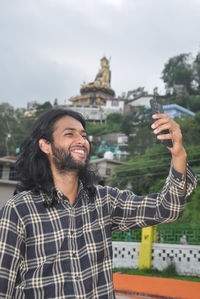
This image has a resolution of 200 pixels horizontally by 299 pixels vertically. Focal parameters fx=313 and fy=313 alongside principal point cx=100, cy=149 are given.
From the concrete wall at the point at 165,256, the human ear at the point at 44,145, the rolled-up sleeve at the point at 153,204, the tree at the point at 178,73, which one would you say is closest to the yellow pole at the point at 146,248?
the concrete wall at the point at 165,256

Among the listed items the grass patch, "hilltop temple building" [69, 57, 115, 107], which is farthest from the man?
"hilltop temple building" [69, 57, 115, 107]

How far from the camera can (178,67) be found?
48531 mm

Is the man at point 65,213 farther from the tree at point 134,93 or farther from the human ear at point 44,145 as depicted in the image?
the tree at point 134,93

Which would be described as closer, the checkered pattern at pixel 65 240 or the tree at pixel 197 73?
the checkered pattern at pixel 65 240

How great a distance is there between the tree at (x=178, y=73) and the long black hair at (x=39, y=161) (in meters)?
44.8

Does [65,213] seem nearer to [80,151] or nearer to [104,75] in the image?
[80,151]

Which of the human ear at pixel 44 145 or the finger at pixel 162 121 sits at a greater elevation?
the finger at pixel 162 121

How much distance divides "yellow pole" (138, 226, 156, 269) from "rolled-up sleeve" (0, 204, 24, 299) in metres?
6.72

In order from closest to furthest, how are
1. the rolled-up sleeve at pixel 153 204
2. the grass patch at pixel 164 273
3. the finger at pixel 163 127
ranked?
the finger at pixel 163 127, the rolled-up sleeve at pixel 153 204, the grass patch at pixel 164 273

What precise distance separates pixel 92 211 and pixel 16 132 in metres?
37.4

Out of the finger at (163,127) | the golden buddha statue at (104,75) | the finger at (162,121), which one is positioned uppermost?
the golden buddha statue at (104,75)

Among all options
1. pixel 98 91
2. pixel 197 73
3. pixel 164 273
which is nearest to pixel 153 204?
pixel 164 273

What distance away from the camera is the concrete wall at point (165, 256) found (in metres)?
7.14

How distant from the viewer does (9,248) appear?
1333 millimetres
